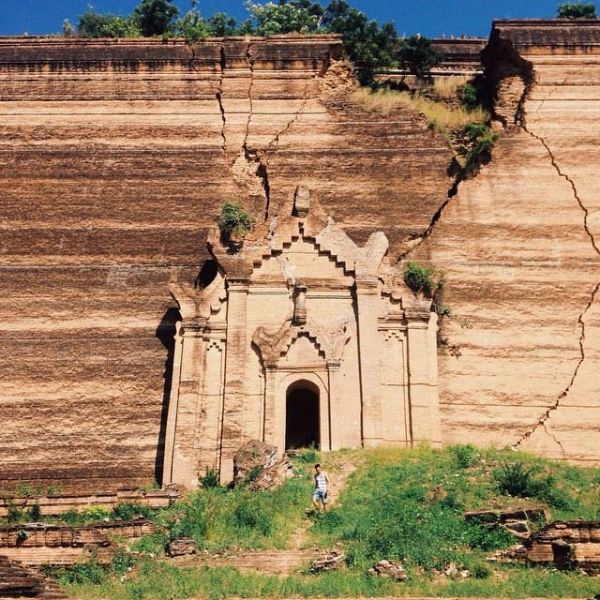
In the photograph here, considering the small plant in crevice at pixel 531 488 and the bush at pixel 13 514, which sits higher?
the small plant in crevice at pixel 531 488

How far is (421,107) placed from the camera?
28688 millimetres

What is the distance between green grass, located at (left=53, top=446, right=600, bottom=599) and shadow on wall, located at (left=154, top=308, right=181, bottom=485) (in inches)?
106

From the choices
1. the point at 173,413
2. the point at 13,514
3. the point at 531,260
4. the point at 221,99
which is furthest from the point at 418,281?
the point at 13,514

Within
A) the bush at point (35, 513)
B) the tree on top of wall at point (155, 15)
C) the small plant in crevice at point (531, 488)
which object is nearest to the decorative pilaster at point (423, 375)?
the small plant in crevice at point (531, 488)

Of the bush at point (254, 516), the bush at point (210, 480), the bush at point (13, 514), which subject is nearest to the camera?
the bush at point (254, 516)

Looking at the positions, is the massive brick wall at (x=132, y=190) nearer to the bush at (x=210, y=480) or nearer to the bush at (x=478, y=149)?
the bush at (x=478, y=149)

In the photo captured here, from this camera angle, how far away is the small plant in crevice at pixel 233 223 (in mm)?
23430

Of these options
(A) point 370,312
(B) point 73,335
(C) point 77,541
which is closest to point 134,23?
(B) point 73,335

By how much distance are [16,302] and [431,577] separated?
1470 cm

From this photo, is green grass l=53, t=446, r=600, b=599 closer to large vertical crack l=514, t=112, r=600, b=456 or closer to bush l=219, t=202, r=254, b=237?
large vertical crack l=514, t=112, r=600, b=456

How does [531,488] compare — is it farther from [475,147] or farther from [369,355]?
[475,147]

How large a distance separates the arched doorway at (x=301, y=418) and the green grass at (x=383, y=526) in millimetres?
3874

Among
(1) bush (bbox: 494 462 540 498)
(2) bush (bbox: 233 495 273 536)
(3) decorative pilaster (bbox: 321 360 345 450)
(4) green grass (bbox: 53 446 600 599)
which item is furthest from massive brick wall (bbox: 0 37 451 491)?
(1) bush (bbox: 494 462 540 498)

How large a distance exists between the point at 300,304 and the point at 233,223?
3.15 meters
